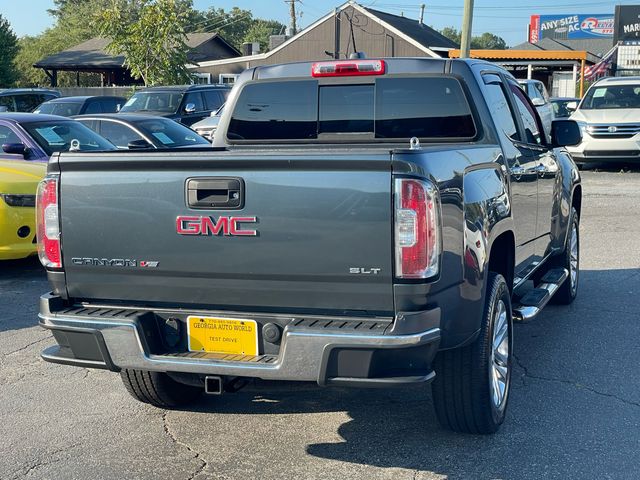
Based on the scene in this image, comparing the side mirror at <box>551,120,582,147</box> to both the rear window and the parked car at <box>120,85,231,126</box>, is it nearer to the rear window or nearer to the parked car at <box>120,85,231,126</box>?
the rear window

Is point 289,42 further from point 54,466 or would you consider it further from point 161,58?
point 54,466

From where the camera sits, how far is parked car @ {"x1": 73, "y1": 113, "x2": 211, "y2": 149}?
13320 millimetres

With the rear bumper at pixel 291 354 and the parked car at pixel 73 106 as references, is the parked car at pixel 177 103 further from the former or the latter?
the rear bumper at pixel 291 354

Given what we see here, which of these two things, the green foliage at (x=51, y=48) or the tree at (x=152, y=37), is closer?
the tree at (x=152, y=37)

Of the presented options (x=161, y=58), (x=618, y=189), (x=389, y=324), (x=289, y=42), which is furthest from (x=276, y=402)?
(x=289, y=42)

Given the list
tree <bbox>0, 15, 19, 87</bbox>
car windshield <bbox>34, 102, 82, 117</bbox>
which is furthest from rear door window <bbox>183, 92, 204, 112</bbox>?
tree <bbox>0, 15, 19, 87</bbox>

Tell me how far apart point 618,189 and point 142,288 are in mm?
13941

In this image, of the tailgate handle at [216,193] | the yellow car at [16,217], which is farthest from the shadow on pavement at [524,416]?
the yellow car at [16,217]

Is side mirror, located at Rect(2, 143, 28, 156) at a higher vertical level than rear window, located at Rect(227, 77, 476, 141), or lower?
lower

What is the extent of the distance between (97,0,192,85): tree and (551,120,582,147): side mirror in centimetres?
2776

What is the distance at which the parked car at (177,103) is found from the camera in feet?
68.6

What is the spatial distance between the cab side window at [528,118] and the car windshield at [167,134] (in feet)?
24.3

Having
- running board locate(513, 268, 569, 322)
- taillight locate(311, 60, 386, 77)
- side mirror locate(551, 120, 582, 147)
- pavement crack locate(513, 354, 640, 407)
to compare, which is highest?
taillight locate(311, 60, 386, 77)

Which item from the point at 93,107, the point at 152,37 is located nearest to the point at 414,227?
the point at 93,107
